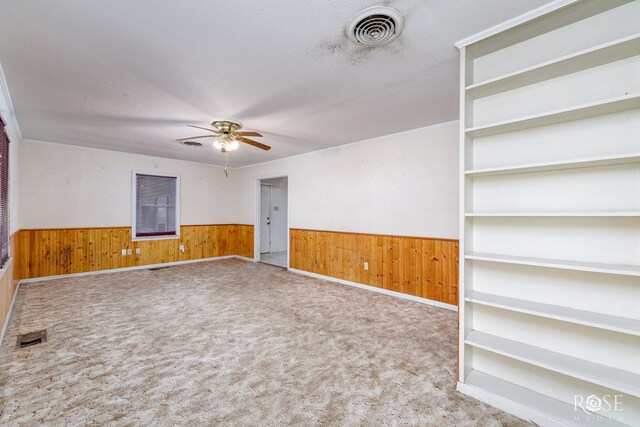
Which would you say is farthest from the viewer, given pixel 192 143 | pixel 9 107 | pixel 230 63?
pixel 192 143

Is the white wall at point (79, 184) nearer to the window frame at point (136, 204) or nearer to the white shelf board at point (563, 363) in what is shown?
the window frame at point (136, 204)

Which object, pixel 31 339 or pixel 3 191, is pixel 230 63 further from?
pixel 31 339

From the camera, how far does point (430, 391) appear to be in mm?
1991

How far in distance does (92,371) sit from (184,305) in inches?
60.5

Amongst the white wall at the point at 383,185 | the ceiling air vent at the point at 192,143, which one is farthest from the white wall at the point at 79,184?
the white wall at the point at 383,185

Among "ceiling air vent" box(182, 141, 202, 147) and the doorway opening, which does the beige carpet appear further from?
the doorway opening

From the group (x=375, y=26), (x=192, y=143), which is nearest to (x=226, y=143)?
(x=192, y=143)

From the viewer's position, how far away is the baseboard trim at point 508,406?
168 centimetres

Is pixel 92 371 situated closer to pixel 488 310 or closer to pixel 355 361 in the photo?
pixel 355 361

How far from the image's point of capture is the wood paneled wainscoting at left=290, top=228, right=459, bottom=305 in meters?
3.70

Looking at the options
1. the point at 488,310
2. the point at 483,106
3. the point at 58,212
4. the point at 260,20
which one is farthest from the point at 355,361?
the point at 58,212

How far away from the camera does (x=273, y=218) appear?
26.7 feet

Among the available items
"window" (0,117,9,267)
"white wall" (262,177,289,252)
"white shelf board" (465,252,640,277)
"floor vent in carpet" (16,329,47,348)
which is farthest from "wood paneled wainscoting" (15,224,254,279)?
"white shelf board" (465,252,640,277)

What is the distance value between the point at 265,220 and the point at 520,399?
22.1ft
